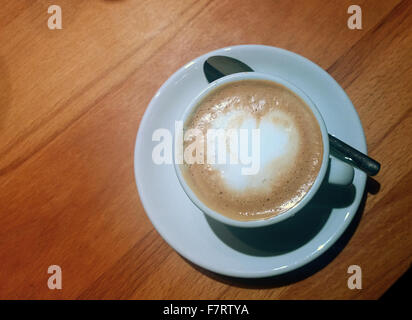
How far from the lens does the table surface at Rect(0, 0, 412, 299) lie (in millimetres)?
852

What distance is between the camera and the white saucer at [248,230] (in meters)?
0.77

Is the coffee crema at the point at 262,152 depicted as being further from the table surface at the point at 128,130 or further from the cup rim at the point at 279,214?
the table surface at the point at 128,130

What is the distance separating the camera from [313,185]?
0.69 meters

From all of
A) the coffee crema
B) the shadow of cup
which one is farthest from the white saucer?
the coffee crema

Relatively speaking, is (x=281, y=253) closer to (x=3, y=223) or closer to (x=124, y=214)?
(x=124, y=214)

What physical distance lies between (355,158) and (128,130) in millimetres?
547

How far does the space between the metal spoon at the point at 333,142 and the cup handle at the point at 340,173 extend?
0.06 m

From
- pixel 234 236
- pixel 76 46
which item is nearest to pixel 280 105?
pixel 234 236

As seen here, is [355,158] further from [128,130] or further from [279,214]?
[128,130]

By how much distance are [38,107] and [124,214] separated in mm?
369

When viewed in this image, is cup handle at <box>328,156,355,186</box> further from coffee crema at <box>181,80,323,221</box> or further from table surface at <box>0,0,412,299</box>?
table surface at <box>0,0,412,299</box>

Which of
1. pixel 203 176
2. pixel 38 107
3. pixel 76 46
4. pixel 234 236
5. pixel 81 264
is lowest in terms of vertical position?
pixel 81 264

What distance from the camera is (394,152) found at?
33.9 inches

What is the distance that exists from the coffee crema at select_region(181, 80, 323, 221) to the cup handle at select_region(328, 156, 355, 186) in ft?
0.09
